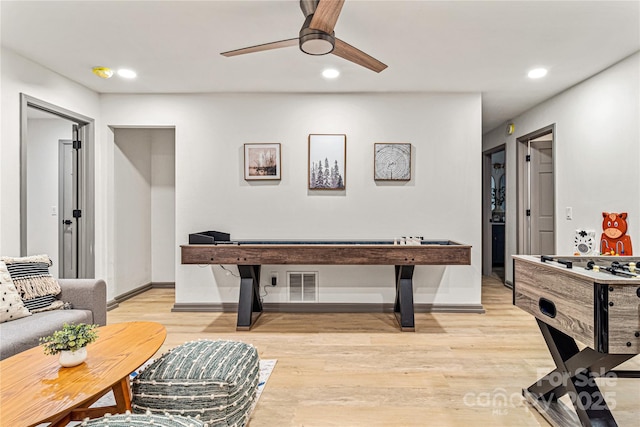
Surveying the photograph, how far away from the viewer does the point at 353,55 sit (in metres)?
2.41

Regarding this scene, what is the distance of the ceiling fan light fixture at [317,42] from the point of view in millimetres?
1999

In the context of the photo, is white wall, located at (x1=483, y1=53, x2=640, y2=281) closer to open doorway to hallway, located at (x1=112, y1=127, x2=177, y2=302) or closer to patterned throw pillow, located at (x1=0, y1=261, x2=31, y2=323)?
open doorway to hallway, located at (x1=112, y1=127, x2=177, y2=302)

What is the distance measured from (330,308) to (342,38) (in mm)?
2734

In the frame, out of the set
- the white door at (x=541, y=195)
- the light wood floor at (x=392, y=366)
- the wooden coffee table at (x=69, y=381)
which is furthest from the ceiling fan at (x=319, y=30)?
the white door at (x=541, y=195)

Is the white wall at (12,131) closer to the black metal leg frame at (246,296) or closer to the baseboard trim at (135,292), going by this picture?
the baseboard trim at (135,292)

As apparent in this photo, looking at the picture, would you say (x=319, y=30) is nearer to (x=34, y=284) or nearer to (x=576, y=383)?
(x=576, y=383)

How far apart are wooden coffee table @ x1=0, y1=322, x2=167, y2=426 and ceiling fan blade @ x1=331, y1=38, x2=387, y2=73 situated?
6.87ft

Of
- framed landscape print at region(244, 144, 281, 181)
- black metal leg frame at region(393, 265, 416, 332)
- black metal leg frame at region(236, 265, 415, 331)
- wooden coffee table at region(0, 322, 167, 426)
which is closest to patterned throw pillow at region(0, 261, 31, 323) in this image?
wooden coffee table at region(0, 322, 167, 426)

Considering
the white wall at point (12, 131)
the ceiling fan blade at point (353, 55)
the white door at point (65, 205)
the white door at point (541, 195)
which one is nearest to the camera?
the ceiling fan blade at point (353, 55)

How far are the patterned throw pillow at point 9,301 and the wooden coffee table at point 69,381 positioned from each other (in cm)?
80

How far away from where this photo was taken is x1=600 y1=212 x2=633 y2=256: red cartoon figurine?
294 cm

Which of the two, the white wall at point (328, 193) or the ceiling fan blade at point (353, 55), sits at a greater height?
the ceiling fan blade at point (353, 55)

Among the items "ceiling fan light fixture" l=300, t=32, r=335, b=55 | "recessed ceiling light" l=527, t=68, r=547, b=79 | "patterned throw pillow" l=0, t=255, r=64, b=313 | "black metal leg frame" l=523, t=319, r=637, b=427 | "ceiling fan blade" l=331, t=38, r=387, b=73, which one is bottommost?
"black metal leg frame" l=523, t=319, r=637, b=427

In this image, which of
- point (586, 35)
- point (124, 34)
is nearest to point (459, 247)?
point (586, 35)
